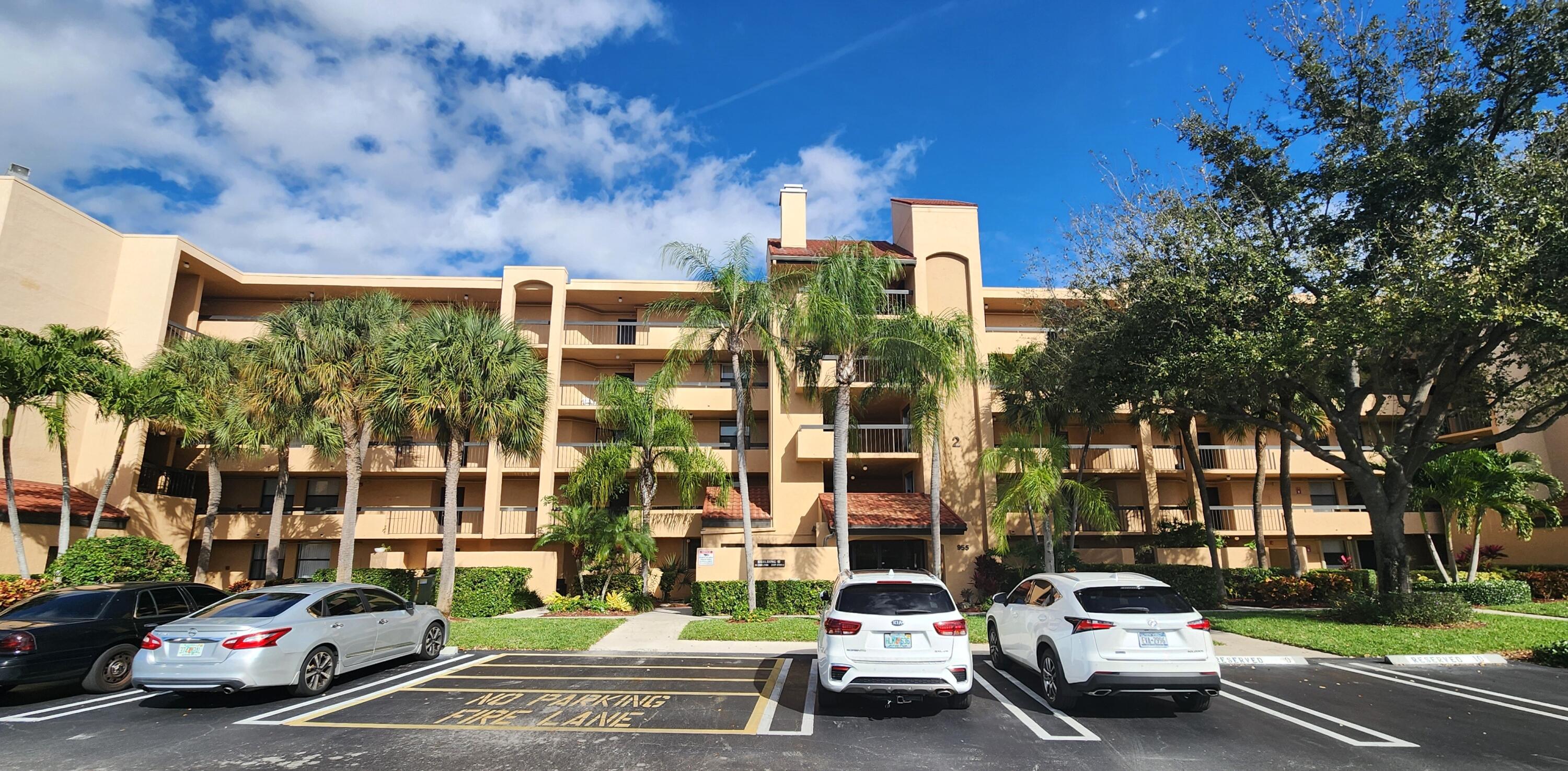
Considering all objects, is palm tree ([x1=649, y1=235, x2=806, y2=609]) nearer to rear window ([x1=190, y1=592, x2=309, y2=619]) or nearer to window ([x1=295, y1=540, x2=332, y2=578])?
rear window ([x1=190, y1=592, x2=309, y2=619])

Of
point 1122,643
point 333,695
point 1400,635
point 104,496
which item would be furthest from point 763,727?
point 104,496

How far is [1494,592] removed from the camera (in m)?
19.2

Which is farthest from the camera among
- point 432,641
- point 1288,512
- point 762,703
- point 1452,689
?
point 1288,512

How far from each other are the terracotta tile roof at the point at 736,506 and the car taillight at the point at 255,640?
14054 mm

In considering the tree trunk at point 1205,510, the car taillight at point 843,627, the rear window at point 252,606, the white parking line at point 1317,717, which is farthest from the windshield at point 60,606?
the tree trunk at point 1205,510

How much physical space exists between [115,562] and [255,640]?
1273 centimetres

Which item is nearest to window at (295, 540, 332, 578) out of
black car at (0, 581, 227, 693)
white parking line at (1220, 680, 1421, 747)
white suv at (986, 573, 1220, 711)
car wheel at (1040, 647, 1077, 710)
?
black car at (0, 581, 227, 693)

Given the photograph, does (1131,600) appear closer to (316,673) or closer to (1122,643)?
(1122,643)

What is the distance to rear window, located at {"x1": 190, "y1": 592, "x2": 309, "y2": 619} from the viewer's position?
31.6 ft

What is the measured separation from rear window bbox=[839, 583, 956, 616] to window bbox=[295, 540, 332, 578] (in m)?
26.6

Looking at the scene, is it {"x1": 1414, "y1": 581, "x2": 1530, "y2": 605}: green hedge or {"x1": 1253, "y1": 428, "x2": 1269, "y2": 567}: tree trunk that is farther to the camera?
{"x1": 1253, "y1": 428, "x2": 1269, "y2": 567}: tree trunk

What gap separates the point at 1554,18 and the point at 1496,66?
111 cm

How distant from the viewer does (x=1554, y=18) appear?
588 inches

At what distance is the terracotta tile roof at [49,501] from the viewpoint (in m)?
19.2
